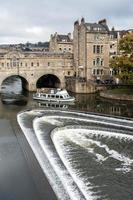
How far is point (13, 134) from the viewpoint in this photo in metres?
35.8

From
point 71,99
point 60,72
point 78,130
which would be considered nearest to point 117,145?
point 78,130

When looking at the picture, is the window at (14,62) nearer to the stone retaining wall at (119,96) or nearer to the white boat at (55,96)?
the white boat at (55,96)

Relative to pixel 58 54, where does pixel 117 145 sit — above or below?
below

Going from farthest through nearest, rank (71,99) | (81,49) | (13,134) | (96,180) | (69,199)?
(81,49) → (71,99) → (13,134) → (96,180) → (69,199)

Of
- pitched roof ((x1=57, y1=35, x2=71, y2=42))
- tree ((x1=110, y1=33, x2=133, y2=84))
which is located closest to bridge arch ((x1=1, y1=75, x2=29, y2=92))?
pitched roof ((x1=57, y1=35, x2=71, y2=42))

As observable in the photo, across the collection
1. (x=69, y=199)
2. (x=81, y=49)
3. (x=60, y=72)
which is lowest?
(x=69, y=199)

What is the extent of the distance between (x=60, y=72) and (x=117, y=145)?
5184cm

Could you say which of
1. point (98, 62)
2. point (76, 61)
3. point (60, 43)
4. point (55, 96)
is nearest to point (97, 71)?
point (98, 62)

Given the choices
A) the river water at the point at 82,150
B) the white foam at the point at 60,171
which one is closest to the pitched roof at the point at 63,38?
the river water at the point at 82,150

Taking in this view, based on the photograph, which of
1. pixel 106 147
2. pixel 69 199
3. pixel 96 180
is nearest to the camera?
pixel 69 199

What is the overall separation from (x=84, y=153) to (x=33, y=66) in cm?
5281

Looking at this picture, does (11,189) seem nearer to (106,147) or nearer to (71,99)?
(106,147)

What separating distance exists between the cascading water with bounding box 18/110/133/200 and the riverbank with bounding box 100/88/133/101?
66.5 ft

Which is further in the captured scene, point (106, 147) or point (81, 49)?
point (81, 49)
